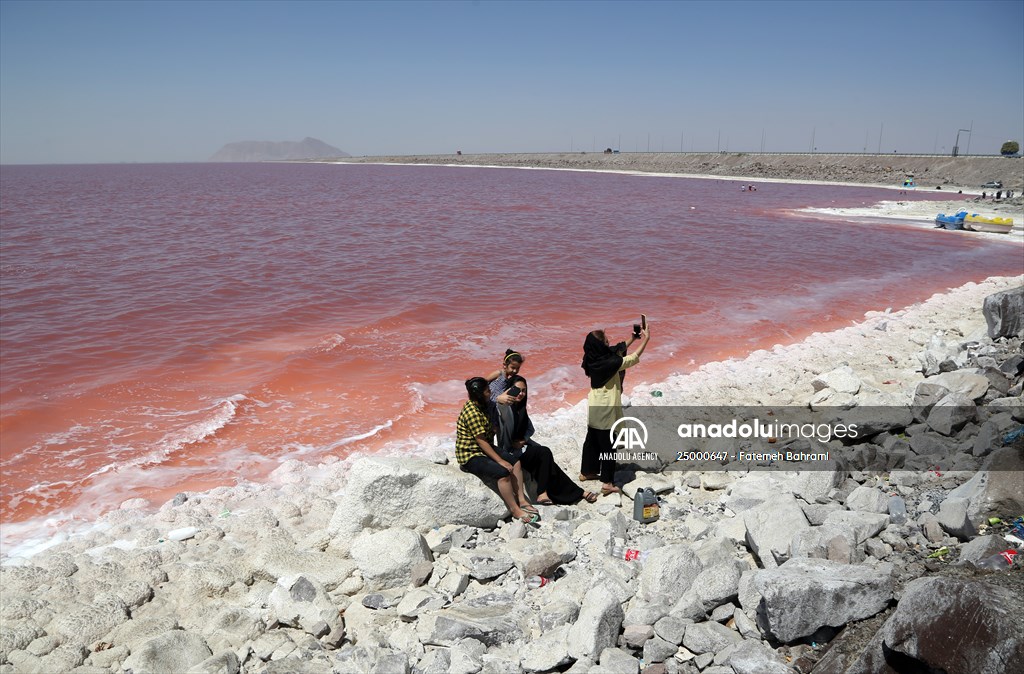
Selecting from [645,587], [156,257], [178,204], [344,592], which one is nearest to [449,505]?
[344,592]

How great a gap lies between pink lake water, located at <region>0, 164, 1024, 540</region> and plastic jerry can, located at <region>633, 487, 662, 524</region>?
362 centimetres

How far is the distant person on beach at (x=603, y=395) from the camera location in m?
6.19

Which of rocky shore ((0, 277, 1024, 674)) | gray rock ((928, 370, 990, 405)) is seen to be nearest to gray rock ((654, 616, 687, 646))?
rocky shore ((0, 277, 1024, 674))

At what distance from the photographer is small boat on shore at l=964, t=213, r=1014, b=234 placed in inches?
1155

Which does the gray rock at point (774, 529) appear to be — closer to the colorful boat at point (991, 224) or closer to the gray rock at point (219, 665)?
the gray rock at point (219, 665)

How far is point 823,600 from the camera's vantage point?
3.62m

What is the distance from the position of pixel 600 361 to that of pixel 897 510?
2.74 meters

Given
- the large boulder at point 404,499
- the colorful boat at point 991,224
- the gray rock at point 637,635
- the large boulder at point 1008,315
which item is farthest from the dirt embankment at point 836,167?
the gray rock at point 637,635

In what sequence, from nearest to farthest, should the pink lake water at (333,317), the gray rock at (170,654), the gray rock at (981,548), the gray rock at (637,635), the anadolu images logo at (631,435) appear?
the gray rock at (981,548) → the gray rock at (637,635) → the gray rock at (170,654) → the anadolu images logo at (631,435) → the pink lake water at (333,317)

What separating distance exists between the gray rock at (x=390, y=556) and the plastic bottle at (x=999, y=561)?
3.78 meters

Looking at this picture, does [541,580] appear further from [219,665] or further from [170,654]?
[170,654]

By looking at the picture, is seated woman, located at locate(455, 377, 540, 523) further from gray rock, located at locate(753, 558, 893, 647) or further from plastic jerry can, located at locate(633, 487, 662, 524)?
gray rock, located at locate(753, 558, 893, 647)

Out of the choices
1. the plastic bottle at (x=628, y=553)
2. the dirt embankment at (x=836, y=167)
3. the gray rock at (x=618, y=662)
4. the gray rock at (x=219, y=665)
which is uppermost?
the dirt embankment at (x=836, y=167)

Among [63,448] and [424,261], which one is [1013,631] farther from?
[424,261]
